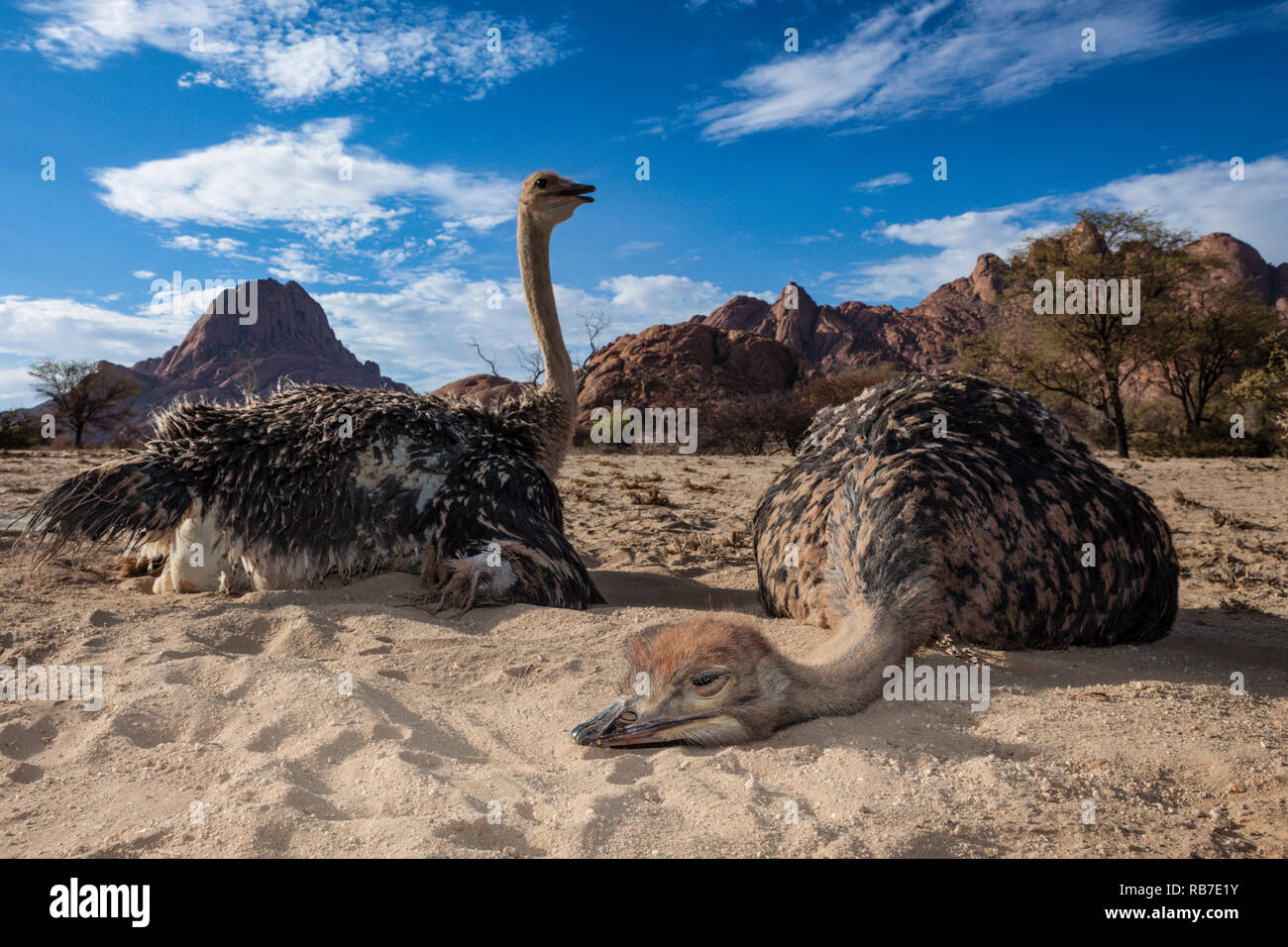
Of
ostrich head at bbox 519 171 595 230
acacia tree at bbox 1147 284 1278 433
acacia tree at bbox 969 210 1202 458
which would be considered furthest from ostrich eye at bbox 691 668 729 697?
acacia tree at bbox 1147 284 1278 433

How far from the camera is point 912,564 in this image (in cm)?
419

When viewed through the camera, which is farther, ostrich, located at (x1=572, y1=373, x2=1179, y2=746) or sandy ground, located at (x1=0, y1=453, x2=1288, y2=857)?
ostrich, located at (x1=572, y1=373, x2=1179, y2=746)

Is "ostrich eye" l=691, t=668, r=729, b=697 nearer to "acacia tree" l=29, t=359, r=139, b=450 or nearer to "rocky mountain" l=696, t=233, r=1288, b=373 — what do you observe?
"acacia tree" l=29, t=359, r=139, b=450

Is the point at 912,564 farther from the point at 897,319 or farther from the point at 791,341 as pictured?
the point at 897,319

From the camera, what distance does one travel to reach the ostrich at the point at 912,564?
314 centimetres

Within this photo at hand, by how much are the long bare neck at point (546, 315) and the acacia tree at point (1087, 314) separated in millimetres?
26001

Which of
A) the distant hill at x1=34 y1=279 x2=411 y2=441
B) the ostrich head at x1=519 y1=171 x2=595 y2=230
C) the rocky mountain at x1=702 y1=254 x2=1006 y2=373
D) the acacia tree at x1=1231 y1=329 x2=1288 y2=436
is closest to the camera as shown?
the ostrich head at x1=519 y1=171 x2=595 y2=230

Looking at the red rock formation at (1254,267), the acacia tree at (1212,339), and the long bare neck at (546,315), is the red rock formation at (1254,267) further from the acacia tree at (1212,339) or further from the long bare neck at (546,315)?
the long bare neck at (546,315)

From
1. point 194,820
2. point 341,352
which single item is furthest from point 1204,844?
point 341,352

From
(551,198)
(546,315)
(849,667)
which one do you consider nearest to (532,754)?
(849,667)

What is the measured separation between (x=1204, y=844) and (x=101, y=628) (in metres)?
5.03

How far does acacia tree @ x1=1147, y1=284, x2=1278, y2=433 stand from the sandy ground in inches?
1344

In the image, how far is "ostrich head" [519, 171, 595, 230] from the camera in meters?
8.62

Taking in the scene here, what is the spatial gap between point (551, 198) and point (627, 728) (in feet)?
21.9
